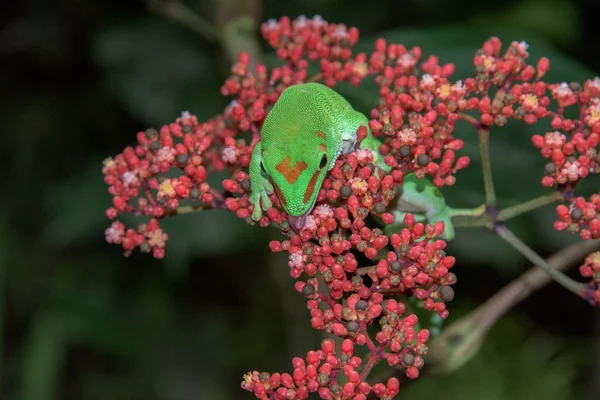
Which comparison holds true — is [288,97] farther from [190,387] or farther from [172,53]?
[190,387]

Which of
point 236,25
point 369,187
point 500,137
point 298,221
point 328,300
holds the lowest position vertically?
point 328,300

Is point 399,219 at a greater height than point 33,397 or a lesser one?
greater

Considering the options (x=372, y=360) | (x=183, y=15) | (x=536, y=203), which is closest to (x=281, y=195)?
(x=372, y=360)

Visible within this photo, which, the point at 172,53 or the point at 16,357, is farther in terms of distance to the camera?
the point at 16,357

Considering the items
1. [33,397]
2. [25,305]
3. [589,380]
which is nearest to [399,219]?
[589,380]

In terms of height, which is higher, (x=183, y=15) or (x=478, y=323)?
(x=183, y=15)

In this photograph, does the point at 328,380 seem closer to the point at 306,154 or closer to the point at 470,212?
the point at 306,154

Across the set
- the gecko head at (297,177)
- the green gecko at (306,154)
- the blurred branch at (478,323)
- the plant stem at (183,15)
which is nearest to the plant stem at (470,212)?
the green gecko at (306,154)
